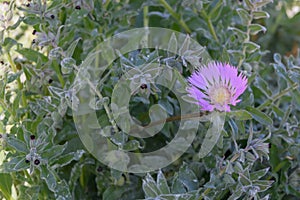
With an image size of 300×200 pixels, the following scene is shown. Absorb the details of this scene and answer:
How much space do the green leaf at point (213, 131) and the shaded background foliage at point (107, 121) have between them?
0.01m

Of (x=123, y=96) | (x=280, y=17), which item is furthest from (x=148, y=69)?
(x=280, y=17)

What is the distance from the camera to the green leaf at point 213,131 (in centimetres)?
74

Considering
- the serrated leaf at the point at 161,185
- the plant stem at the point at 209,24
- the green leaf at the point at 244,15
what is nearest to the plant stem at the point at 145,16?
the plant stem at the point at 209,24

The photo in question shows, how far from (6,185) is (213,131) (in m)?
0.34

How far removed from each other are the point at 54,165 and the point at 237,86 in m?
0.31

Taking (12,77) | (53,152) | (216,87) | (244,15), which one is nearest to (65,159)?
(53,152)

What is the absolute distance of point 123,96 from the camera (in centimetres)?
82

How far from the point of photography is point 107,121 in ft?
2.81

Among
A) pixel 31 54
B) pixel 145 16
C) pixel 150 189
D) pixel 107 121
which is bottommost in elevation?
pixel 150 189

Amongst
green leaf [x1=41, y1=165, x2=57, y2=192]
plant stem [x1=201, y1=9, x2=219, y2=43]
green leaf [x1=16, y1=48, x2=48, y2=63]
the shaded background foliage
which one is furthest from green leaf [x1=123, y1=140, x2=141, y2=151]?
plant stem [x1=201, y1=9, x2=219, y2=43]

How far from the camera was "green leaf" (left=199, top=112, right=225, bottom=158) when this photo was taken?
74cm

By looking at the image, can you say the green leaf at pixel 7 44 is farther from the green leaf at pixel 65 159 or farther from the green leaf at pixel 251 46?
the green leaf at pixel 251 46

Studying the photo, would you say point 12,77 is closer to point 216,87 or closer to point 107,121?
point 107,121

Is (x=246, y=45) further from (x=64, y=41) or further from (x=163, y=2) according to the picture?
(x=64, y=41)
